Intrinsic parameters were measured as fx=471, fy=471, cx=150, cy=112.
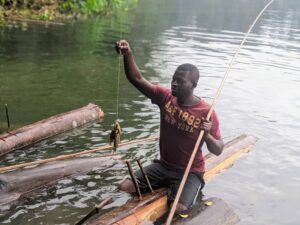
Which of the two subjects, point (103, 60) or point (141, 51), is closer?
point (103, 60)

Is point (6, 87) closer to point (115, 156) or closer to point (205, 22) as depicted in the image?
point (115, 156)

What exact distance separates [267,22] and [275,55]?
45.2 feet

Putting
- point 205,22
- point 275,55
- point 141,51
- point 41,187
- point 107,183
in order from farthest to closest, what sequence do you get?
point 205,22
point 275,55
point 141,51
point 107,183
point 41,187

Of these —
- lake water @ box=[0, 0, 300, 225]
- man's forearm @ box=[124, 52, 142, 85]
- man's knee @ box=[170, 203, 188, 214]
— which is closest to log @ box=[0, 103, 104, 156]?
lake water @ box=[0, 0, 300, 225]

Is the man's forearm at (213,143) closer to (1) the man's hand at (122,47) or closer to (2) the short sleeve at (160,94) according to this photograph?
(2) the short sleeve at (160,94)

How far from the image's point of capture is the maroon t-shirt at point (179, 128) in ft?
20.2

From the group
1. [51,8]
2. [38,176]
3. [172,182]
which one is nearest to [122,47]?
[172,182]

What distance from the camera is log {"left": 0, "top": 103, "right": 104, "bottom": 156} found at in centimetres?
851

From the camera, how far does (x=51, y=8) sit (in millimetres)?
26031

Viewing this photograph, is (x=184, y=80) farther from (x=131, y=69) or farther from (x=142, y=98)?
(x=142, y=98)

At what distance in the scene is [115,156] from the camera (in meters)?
8.44

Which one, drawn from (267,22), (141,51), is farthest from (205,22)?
(141,51)

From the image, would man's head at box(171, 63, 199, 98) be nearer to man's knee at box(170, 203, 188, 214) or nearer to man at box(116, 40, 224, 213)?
man at box(116, 40, 224, 213)

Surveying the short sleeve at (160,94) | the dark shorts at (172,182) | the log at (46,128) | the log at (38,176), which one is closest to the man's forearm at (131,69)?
the short sleeve at (160,94)
